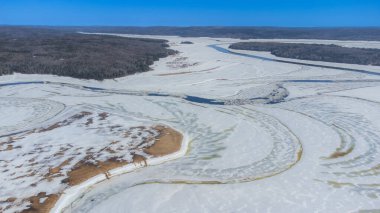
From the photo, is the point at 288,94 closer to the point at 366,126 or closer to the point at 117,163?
the point at 366,126

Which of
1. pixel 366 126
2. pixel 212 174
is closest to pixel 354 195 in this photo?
pixel 212 174

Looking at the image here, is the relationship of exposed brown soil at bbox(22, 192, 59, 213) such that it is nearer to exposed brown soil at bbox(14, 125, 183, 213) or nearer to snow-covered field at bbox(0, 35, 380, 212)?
exposed brown soil at bbox(14, 125, 183, 213)

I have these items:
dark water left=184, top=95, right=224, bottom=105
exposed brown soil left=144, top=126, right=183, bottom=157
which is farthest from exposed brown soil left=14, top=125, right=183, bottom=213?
dark water left=184, top=95, right=224, bottom=105

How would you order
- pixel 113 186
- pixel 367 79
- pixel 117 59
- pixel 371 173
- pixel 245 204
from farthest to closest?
pixel 117 59, pixel 367 79, pixel 371 173, pixel 113 186, pixel 245 204

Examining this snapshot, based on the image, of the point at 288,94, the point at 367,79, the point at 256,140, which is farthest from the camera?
the point at 367,79

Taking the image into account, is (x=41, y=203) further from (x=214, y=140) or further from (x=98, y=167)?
(x=214, y=140)

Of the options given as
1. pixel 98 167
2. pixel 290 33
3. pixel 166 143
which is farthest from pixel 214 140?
pixel 290 33

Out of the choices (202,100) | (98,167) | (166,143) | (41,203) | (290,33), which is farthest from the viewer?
(290,33)
